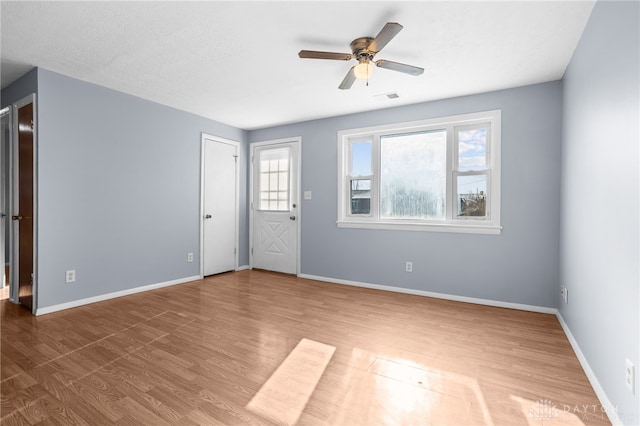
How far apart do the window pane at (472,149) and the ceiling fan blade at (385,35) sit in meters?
2.04

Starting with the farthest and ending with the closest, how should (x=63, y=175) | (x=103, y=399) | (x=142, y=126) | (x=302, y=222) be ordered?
1. (x=302, y=222)
2. (x=142, y=126)
3. (x=63, y=175)
4. (x=103, y=399)

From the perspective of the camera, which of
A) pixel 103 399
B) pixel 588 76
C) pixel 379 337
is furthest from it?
pixel 379 337

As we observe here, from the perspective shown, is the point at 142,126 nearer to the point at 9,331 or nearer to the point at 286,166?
the point at 286,166

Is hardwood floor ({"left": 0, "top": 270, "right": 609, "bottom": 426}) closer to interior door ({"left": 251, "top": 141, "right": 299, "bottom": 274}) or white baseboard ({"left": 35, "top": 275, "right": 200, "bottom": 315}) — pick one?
white baseboard ({"left": 35, "top": 275, "right": 200, "bottom": 315})

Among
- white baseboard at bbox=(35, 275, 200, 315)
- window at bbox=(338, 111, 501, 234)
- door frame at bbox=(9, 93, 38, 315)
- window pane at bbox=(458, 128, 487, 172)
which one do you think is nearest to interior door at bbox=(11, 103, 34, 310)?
door frame at bbox=(9, 93, 38, 315)

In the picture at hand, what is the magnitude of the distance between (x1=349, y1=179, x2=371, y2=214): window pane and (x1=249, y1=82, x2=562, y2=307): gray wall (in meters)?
0.29

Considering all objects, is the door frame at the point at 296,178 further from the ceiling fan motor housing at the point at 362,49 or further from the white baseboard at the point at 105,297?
the ceiling fan motor housing at the point at 362,49

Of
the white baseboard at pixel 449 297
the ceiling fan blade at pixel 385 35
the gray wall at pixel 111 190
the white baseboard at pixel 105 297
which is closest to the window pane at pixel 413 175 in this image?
the white baseboard at pixel 449 297

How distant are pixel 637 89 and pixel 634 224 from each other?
633 mm

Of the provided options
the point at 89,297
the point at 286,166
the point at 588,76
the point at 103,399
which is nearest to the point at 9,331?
the point at 89,297

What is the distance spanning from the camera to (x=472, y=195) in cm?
388

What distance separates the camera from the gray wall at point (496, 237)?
339 cm

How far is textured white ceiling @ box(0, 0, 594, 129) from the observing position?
7.18 feet

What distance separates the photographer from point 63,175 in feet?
11.1
